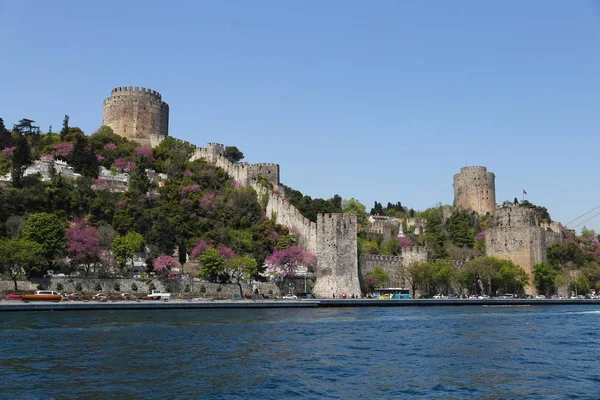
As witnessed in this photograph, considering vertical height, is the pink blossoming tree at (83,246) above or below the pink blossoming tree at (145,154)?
below

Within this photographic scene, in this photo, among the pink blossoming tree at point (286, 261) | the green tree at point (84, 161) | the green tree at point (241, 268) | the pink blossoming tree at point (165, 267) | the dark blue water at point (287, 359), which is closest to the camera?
the dark blue water at point (287, 359)

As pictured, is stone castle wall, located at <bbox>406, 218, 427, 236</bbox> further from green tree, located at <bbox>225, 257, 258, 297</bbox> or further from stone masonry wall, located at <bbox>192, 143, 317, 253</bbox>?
green tree, located at <bbox>225, 257, 258, 297</bbox>

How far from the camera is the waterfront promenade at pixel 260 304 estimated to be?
37.0 m

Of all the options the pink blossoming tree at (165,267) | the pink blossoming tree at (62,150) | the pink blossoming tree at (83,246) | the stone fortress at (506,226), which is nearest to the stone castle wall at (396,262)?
the stone fortress at (506,226)

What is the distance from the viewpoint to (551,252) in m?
72.2

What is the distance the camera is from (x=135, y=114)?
68.7 metres

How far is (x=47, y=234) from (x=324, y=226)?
66.4 ft

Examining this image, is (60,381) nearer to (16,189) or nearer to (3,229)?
(3,229)

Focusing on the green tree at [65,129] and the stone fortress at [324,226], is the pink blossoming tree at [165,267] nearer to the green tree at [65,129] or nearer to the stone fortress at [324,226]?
the stone fortress at [324,226]

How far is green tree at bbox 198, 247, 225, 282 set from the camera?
4644 cm

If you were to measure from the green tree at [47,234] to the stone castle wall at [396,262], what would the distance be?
24434mm

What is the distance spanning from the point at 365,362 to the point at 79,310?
72.6ft

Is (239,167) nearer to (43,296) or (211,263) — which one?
(211,263)

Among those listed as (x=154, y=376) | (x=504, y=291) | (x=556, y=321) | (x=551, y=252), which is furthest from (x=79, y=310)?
(x=551, y=252)
